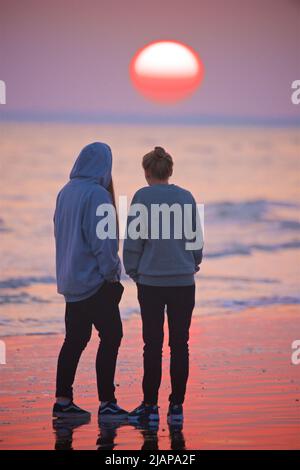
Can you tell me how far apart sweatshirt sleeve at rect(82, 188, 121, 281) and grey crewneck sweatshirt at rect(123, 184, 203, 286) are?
8 cm

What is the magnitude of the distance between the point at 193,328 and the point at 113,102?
38.1 meters

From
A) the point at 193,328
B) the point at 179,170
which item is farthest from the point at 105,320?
the point at 179,170

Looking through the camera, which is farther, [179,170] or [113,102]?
[113,102]

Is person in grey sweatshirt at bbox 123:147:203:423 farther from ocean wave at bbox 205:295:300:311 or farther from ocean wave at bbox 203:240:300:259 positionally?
ocean wave at bbox 203:240:300:259

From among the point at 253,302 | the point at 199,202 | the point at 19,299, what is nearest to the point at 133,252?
the point at 253,302

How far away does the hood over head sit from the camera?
666cm

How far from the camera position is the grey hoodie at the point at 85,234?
21.3ft

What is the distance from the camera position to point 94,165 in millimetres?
6664

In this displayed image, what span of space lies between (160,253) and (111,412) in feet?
3.10

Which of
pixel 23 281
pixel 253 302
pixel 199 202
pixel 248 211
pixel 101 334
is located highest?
pixel 199 202

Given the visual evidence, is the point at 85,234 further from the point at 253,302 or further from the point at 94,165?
the point at 253,302

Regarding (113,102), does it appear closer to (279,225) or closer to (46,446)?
(279,225)

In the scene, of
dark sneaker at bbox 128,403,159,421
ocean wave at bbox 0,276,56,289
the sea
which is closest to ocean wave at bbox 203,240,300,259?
the sea
